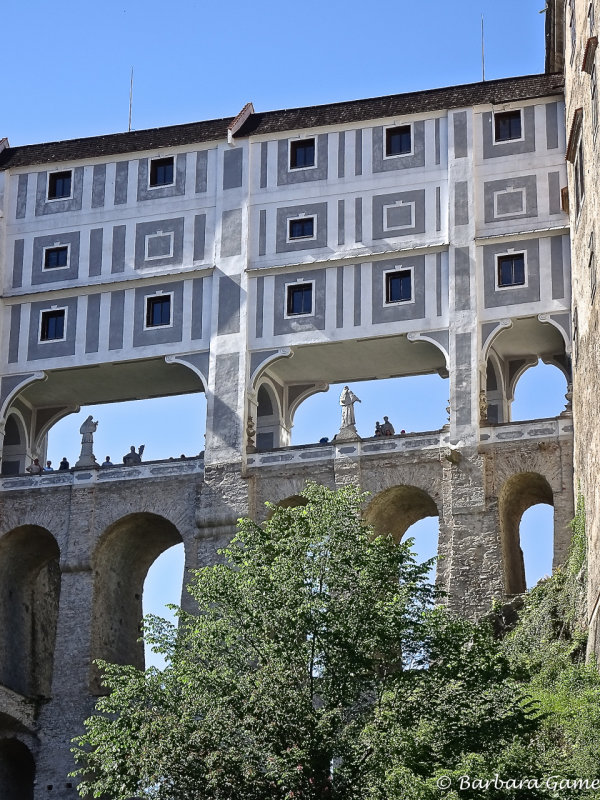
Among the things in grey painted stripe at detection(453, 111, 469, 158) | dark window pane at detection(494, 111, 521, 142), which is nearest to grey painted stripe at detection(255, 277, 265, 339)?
grey painted stripe at detection(453, 111, 469, 158)

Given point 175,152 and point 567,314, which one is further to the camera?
point 175,152

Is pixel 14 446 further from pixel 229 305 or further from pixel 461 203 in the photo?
pixel 461 203

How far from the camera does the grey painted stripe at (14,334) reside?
195 feet

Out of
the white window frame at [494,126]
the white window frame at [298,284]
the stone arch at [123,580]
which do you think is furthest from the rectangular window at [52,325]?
the white window frame at [494,126]

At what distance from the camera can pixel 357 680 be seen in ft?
126

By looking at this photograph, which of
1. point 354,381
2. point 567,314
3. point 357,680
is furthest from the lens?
point 354,381

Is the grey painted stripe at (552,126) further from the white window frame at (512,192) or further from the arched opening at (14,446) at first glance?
the arched opening at (14,446)

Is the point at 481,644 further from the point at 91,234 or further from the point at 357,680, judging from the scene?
the point at 91,234

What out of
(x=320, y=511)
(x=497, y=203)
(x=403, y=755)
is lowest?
(x=403, y=755)

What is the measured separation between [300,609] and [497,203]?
66.7 ft

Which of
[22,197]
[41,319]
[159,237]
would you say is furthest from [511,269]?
[22,197]

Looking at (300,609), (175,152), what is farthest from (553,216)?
(300,609)

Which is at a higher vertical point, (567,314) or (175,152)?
(175,152)

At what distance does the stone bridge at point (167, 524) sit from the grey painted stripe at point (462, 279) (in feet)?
13.2
